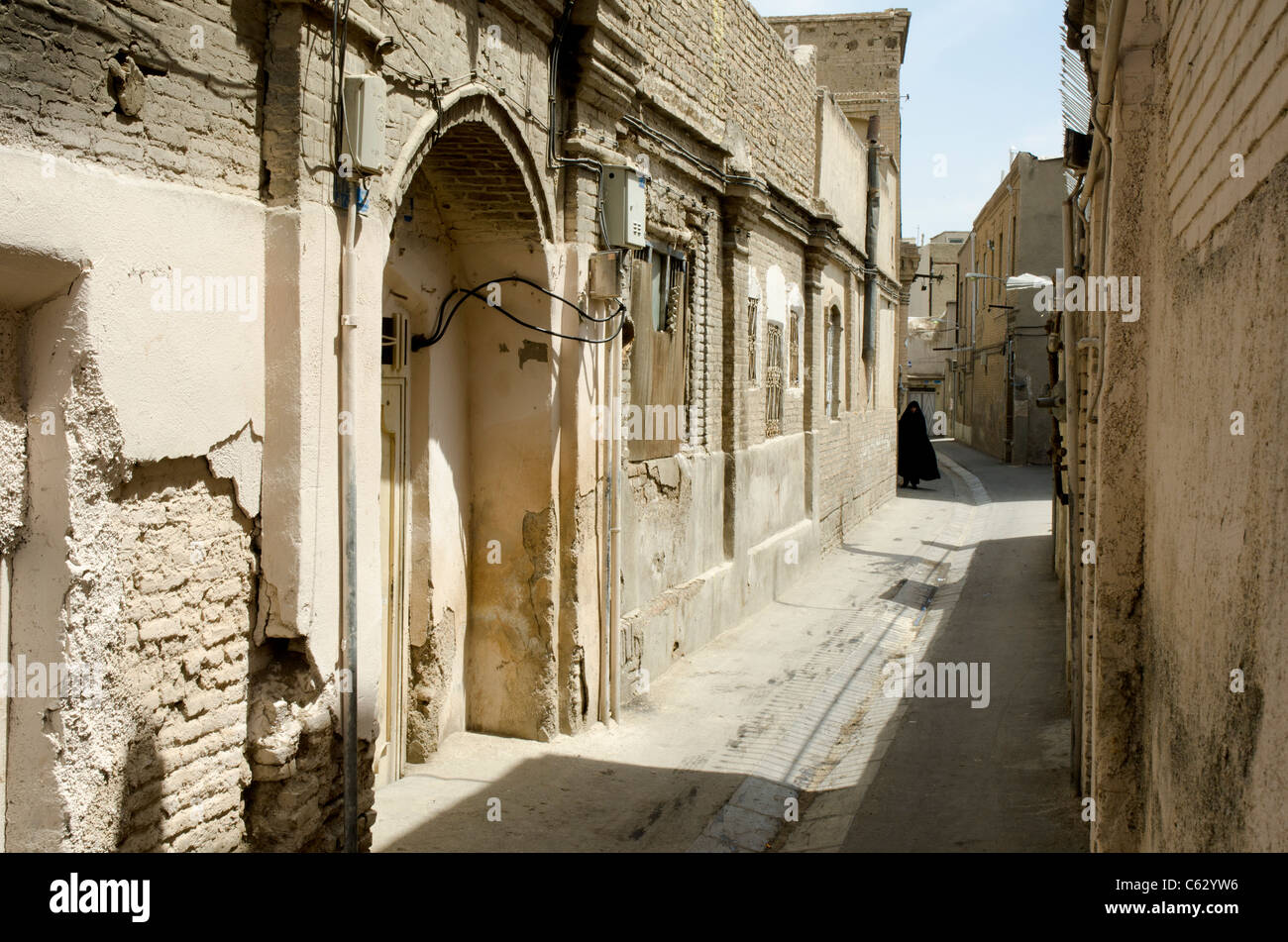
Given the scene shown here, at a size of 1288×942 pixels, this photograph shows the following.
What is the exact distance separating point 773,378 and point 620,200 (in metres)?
5.41

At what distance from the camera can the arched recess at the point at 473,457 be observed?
6215 millimetres

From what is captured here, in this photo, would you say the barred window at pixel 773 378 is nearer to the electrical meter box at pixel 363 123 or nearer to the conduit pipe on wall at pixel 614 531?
the conduit pipe on wall at pixel 614 531

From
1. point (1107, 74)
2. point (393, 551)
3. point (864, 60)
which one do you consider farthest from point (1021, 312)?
point (1107, 74)

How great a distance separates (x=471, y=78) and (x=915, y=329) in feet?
150

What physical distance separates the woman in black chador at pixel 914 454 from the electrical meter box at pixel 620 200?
17.9 meters

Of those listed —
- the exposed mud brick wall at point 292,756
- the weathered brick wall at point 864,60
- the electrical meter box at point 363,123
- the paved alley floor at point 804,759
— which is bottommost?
the paved alley floor at point 804,759

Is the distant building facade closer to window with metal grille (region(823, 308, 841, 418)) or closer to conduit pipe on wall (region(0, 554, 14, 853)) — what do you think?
window with metal grille (region(823, 308, 841, 418))

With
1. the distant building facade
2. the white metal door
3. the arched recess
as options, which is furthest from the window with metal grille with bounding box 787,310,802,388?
the distant building facade

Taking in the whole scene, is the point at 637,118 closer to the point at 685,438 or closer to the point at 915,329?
the point at 685,438

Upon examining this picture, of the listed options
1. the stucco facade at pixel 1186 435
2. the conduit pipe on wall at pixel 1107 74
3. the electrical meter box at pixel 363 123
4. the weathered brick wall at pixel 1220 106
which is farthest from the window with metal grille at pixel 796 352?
the weathered brick wall at pixel 1220 106

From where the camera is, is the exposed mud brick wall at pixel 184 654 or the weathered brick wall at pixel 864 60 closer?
the exposed mud brick wall at pixel 184 654

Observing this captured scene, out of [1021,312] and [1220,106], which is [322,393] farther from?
[1021,312]

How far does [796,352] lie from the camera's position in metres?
13.4
